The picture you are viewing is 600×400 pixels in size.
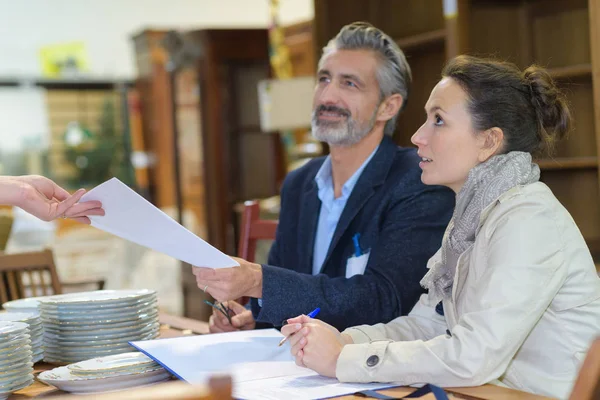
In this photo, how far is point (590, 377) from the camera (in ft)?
2.89

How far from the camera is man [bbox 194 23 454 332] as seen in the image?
5.90 feet

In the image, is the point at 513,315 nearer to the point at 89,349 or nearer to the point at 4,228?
the point at 89,349

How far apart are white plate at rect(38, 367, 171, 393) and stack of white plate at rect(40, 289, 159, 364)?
0.20m

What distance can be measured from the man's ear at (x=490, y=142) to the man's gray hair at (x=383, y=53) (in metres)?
0.80

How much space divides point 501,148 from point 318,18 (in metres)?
2.24

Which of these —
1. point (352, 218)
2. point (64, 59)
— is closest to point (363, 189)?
point (352, 218)

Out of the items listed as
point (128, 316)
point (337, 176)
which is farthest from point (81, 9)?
point (128, 316)

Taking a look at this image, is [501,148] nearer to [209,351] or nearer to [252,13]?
[209,351]

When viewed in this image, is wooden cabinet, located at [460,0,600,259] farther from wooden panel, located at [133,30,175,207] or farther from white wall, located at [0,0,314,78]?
white wall, located at [0,0,314,78]

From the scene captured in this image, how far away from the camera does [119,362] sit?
1467 mm

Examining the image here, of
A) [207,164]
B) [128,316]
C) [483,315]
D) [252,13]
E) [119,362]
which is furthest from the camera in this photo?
[252,13]

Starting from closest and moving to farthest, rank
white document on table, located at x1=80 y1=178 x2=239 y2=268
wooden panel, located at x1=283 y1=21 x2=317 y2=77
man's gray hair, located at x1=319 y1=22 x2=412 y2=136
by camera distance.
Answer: white document on table, located at x1=80 y1=178 x2=239 y2=268
man's gray hair, located at x1=319 y1=22 x2=412 y2=136
wooden panel, located at x1=283 y1=21 x2=317 y2=77

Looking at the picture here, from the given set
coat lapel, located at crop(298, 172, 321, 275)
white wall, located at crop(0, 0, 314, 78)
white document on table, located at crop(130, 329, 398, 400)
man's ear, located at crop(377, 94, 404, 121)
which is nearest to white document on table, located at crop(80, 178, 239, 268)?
white document on table, located at crop(130, 329, 398, 400)

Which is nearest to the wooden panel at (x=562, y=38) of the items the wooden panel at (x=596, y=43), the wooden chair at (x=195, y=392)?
the wooden panel at (x=596, y=43)
